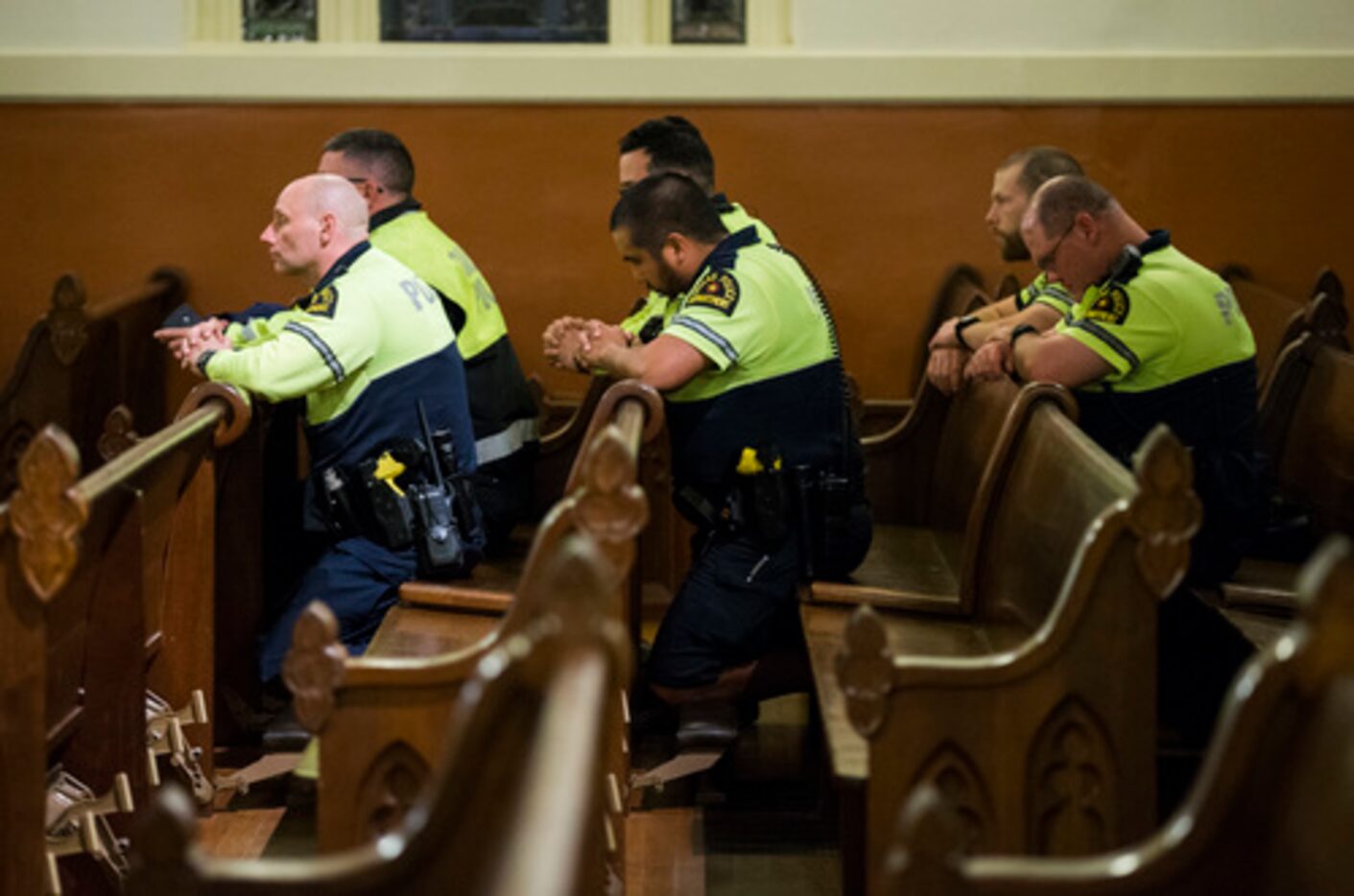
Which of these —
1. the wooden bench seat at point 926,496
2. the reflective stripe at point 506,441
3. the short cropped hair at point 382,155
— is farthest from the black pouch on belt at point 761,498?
the short cropped hair at point 382,155

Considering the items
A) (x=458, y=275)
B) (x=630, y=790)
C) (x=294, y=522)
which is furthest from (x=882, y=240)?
(x=630, y=790)

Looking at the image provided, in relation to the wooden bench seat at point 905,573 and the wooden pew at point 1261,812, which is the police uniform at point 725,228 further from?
the wooden pew at point 1261,812

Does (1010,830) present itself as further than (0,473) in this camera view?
No

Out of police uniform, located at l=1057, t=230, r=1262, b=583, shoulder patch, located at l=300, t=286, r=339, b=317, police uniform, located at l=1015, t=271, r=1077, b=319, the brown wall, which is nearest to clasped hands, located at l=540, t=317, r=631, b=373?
shoulder patch, located at l=300, t=286, r=339, b=317

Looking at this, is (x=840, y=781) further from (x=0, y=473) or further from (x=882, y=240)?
→ (x=882, y=240)

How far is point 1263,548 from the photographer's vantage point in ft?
17.9

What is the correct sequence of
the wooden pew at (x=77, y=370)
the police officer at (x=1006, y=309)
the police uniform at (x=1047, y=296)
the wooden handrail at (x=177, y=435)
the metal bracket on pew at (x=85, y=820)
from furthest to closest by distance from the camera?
the wooden pew at (x=77, y=370)
the police uniform at (x=1047, y=296)
the police officer at (x=1006, y=309)
the metal bracket on pew at (x=85, y=820)
the wooden handrail at (x=177, y=435)

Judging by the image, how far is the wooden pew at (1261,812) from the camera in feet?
7.56

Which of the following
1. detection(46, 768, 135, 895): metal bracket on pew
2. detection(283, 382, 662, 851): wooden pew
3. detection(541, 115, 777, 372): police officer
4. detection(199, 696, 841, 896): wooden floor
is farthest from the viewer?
detection(541, 115, 777, 372): police officer

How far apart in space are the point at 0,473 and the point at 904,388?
119 inches

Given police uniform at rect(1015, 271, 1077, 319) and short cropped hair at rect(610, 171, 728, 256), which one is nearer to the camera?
short cropped hair at rect(610, 171, 728, 256)

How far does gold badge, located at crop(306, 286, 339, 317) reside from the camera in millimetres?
5191

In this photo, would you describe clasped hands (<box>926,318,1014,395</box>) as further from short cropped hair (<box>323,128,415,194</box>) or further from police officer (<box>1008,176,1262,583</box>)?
short cropped hair (<box>323,128,415,194</box>)

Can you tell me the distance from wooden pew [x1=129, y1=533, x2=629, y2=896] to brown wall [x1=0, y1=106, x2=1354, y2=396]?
5.22 metres
